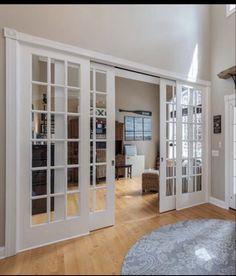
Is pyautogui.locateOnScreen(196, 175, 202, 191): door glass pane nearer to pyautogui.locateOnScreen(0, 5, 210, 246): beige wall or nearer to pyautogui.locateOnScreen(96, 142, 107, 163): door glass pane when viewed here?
pyautogui.locateOnScreen(0, 5, 210, 246): beige wall

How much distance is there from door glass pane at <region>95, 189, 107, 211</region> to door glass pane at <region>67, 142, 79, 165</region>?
1.71ft

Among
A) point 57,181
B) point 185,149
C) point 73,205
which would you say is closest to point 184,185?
point 185,149

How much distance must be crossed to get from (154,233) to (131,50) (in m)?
2.53

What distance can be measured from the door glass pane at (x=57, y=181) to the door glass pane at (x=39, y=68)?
1084mm

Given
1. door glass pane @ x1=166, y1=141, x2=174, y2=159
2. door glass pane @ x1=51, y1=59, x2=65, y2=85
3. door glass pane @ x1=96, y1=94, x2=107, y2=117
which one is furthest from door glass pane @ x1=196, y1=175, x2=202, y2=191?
door glass pane @ x1=51, y1=59, x2=65, y2=85

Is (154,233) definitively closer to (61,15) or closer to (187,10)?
(61,15)

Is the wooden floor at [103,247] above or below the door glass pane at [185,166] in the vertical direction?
below

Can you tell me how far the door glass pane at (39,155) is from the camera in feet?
7.00

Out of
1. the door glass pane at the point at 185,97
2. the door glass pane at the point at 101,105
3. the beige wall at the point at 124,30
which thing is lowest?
the door glass pane at the point at 101,105

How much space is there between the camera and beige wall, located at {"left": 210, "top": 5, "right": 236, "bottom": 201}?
3.27 meters

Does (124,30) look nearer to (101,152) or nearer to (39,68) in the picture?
(39,68)

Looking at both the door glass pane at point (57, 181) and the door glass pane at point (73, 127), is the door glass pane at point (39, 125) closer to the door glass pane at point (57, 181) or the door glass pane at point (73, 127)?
the door glass pane at point (73, 127)

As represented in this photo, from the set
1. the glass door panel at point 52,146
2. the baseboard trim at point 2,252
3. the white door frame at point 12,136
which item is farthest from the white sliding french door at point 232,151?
the baseboard trim at point 2,252

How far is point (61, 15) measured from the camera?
7.30ft
